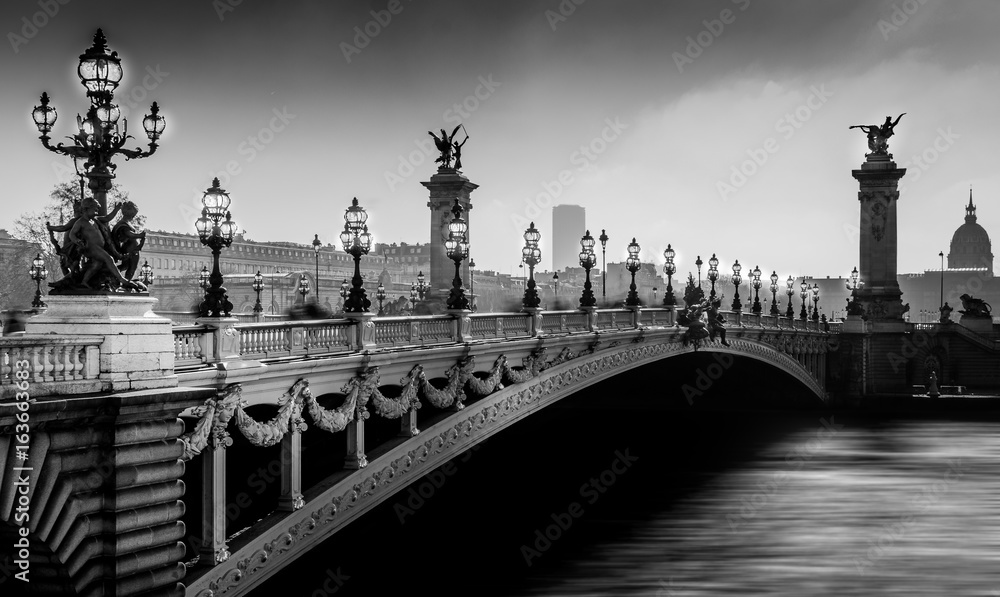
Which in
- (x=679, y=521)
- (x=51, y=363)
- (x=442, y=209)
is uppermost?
(x=442, y=209)

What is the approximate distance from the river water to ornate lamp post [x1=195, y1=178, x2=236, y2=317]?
8928mm

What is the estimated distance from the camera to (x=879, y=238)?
86.8m

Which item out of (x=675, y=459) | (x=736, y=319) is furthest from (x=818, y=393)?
(x=675, y=459)

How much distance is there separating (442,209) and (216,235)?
1363 inches

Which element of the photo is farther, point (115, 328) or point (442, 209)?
point (442, 209)

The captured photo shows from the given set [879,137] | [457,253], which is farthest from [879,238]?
[457,253]

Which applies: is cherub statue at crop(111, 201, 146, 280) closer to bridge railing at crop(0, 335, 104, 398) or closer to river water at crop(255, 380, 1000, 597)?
bridge railing at crop(0, 335, 104, 398)

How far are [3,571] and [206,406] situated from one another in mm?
3457

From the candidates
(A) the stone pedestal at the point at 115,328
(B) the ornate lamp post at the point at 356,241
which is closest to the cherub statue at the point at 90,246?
(A) the stone pedestal at the point at 115,328

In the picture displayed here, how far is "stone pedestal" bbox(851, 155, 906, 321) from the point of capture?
280 feet

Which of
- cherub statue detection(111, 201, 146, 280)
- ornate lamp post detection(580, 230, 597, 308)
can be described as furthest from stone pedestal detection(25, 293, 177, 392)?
ornate lamp post detection(580, 230, 597, 308)

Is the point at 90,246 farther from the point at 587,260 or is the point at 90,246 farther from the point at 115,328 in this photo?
the point at 587,260

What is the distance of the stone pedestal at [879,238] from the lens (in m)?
85.3

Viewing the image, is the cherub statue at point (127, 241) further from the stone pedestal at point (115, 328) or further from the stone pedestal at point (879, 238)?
the stone pedestal at point (879, 238)
